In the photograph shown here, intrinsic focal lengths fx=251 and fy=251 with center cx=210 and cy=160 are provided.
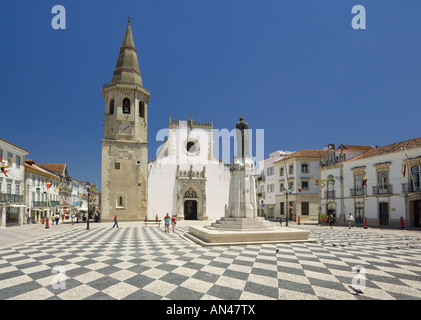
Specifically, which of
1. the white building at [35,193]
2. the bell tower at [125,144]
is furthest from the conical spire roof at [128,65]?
the white building at [35,193]

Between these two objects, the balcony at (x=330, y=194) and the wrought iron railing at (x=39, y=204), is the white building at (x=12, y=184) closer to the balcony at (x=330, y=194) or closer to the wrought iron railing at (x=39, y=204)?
the wrought iron railing at (x=39, y=204)

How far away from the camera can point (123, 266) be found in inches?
286

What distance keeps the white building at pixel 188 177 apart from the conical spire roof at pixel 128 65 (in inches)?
299

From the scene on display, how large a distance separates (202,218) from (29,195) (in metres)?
20.8

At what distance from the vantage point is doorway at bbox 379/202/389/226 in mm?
23375

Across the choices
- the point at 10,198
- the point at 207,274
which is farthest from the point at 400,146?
the point at 10,198

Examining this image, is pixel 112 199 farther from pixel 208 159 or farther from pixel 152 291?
pixel 152 291

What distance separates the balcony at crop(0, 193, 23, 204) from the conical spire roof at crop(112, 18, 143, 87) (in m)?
17.0

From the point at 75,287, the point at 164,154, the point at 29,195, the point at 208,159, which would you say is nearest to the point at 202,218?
the point at 208,159

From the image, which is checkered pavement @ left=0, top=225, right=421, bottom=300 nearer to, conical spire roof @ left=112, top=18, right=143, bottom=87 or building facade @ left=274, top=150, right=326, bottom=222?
conical spire roof @ left=112, top=18, right=143, bottom=87

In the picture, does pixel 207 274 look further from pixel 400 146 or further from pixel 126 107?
pixel 126 107

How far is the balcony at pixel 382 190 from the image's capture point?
22.9m

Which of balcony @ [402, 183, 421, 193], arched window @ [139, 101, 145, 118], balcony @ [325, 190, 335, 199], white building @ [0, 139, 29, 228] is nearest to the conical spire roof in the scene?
arched window @ [139, 101, 145, 118]

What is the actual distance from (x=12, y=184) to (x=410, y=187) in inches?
1483
